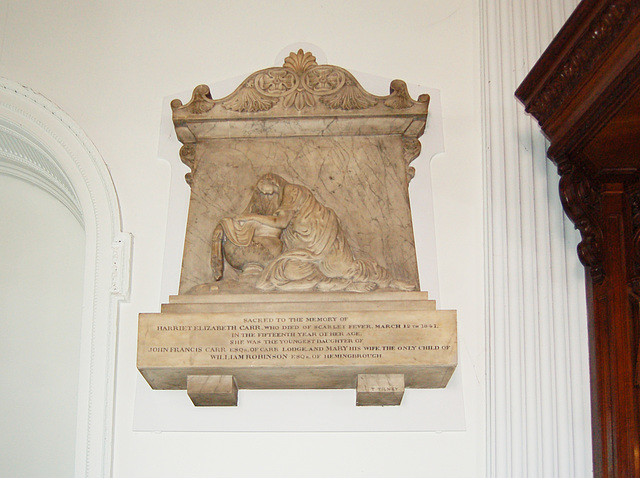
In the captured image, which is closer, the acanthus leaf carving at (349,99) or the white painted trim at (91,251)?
the white painted trim at (91,251)

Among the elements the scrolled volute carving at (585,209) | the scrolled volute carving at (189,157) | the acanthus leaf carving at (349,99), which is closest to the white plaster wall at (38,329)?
the scrolled volute carving at (189,157)

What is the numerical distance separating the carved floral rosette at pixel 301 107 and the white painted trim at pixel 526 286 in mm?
429

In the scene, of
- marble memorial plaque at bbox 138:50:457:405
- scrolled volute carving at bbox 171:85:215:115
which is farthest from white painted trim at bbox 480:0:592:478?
scrolled volute carving at bbox 171:85:215:115

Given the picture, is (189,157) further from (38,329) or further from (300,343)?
(38,329)

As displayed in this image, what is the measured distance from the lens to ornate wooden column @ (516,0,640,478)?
3.22m

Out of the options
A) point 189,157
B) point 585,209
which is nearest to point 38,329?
point 189,157

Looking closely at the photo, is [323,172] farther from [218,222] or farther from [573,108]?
[573,108]

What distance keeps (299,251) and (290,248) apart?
7 cm

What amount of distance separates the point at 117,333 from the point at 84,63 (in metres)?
1.53

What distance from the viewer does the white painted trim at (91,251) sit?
13.1ft

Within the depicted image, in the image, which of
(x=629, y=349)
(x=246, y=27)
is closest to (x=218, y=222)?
(x=246, y=27)

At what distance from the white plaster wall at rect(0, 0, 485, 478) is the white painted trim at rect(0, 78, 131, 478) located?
6 cm

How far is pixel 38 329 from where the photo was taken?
16.3ft

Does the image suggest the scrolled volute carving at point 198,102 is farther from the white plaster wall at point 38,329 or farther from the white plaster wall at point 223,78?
the white plaster wall at point 38,329
